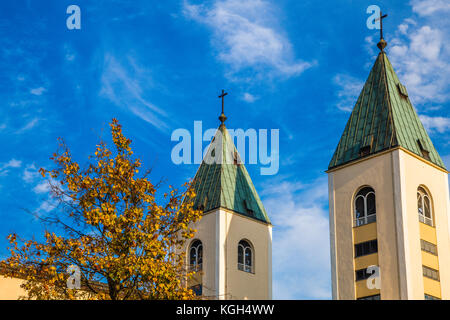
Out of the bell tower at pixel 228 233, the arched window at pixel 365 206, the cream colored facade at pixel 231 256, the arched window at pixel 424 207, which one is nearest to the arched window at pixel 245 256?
the bell tower at pixel 228 233

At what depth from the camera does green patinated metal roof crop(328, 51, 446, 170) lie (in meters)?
38.3

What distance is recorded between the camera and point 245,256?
4659 centimetres

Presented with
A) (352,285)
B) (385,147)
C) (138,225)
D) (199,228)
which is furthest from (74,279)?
(199,228)

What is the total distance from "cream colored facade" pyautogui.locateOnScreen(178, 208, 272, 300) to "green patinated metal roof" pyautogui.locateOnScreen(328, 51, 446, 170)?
883 centimetres

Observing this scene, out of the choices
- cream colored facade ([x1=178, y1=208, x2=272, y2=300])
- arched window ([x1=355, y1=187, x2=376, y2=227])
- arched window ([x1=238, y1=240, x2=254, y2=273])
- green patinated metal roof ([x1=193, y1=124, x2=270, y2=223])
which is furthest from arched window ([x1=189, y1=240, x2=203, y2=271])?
arched window ([x1=355, y1=187, x2=376, y2=227])

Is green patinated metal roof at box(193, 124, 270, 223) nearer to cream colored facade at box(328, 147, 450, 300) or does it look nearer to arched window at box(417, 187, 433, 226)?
cream colored facade at box(328, 147, 450, 300)

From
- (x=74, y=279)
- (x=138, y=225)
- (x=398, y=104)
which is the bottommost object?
(x=74, y=279)

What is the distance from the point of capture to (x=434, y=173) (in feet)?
129

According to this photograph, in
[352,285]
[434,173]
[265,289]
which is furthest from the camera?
[265,289]

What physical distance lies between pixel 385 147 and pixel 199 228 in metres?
14.1

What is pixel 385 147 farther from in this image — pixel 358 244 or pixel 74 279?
pixel 74 279

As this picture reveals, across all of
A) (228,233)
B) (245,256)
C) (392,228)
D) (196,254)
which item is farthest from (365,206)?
(196,254)

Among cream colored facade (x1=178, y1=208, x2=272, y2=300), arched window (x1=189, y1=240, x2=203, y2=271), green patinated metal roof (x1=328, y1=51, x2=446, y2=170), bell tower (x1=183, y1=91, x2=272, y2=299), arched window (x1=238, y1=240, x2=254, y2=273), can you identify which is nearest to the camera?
green patinated metal roof (x1=328, y1=51, x2=446, y2=170)

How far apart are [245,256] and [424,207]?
12801mm
